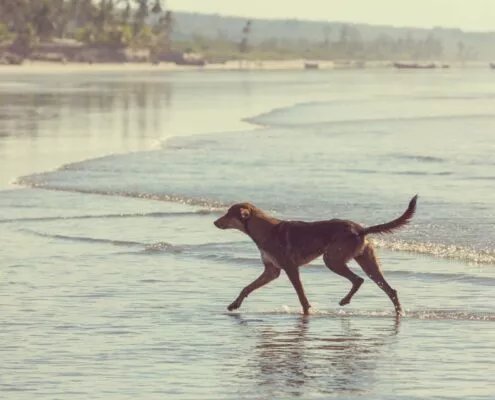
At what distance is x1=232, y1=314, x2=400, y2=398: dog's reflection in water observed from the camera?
986 centimetres

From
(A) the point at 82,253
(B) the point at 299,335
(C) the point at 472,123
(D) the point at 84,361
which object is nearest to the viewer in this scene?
(D) the point at 84,361

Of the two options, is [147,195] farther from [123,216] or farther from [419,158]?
[419,158]

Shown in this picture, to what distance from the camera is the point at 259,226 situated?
12.8m

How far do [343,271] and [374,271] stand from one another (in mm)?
255

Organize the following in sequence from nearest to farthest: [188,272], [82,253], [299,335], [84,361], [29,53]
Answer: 1. [84,361]
2. [299,335]
3. [188,272]
4. [82,253]
5. [29,53]

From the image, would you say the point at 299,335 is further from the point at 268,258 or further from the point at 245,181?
the point at 245,181

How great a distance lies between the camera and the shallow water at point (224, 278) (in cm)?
1020

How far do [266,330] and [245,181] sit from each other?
1311 cm

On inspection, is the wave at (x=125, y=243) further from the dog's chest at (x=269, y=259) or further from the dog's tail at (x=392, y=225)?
the dog's tail at (x=392, y=225)

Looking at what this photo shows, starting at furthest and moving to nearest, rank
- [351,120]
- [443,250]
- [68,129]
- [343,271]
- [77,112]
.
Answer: [77,112] < [351,120] < [68,129] < [443,250] < [343,271]

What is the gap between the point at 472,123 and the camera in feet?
151

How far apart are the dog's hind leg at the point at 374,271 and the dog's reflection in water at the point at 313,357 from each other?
223 mm

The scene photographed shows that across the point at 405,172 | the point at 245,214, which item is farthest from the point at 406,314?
the point at 405,172

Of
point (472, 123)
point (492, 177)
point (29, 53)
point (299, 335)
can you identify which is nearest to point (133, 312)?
point (299, 335)
